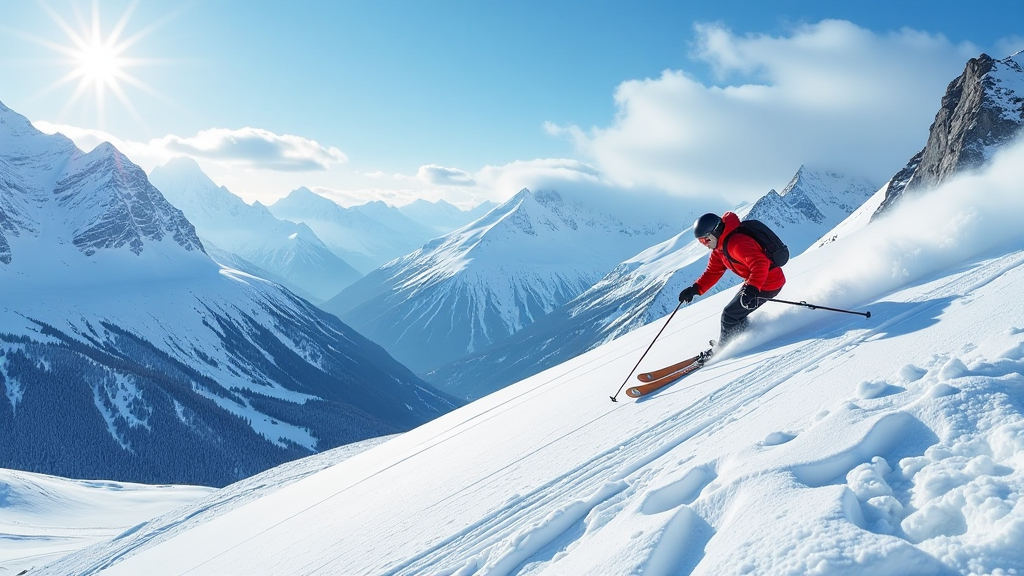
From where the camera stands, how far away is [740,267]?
31.8 feet

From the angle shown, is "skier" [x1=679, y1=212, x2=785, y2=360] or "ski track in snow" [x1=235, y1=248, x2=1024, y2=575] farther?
"skier" [x1=679, y1=212, x2=785, y2=360]

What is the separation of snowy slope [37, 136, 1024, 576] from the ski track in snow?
3 centimetres

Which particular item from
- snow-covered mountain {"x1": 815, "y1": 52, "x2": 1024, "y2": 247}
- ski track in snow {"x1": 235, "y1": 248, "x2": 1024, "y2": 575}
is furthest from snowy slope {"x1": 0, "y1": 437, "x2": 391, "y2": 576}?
snow-covered mountain {"x1": 815, "y1": 52, "x2": 1024, "y2": 247}

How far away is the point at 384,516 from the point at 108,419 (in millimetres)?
159228

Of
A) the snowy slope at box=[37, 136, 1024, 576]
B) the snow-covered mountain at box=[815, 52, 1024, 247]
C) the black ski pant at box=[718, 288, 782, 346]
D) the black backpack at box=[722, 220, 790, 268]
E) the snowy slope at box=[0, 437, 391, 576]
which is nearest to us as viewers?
the snowy slope at box=[37, 136, 1024, 576]

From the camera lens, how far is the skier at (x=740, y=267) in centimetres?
916

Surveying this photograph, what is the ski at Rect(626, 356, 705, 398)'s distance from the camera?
8.73 metres

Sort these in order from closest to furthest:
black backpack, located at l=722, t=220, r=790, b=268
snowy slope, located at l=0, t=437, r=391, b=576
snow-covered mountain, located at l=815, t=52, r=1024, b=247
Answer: black backpack, located at l=722, t=220, r=790, b=268 → snowy slope, located at l=0, t=437, r=391, b=576 → snow-covered mountain, located at l=815, t=52, r=1024, b=247

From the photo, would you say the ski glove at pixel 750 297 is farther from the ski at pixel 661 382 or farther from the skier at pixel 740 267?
the ski at pixel 661 382

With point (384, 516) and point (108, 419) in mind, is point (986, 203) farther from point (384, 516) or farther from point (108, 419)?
point (108, 419)

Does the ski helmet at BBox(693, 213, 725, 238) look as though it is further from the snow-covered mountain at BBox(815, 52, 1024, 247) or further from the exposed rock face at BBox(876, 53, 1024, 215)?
the exposed rock face at BBox(876, 53, 1024, 215)

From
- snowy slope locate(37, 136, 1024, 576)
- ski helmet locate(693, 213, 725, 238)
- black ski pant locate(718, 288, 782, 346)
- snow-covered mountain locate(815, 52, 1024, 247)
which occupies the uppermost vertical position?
snow-covered mountain locate(815, 52, 1024, 247)

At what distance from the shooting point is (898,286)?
957cm

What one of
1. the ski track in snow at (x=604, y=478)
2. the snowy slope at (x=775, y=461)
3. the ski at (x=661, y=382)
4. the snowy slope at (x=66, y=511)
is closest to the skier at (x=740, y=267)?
the ski at (x=661, y=382)
